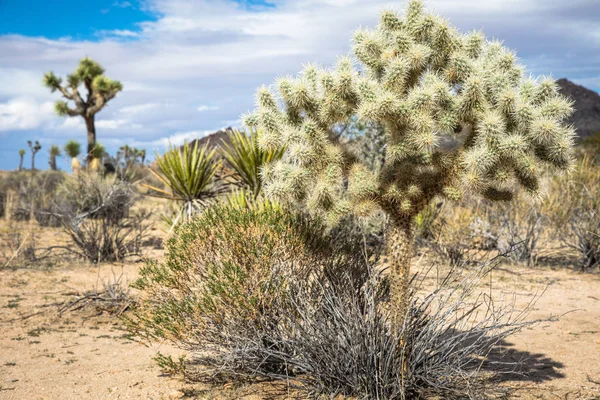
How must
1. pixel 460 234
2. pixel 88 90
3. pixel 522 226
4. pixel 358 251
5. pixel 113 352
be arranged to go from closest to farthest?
pixel 358 251
pixel 113 352
pixel 460 234
pixel 522 226
pixel 88 90

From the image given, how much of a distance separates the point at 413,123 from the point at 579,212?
9.66 metres

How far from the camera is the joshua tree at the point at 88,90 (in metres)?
28.9

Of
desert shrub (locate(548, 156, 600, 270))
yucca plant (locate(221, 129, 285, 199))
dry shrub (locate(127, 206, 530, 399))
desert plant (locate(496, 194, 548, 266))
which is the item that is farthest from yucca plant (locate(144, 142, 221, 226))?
desert shrub (locate(548, 156, 600, 270))

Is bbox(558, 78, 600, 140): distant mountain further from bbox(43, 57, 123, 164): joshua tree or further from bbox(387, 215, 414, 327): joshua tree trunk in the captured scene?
bbox(387, 215, 414, 327): joshua tree trunk

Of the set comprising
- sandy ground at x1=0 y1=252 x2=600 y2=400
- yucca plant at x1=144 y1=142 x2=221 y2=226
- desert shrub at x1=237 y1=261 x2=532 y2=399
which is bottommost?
sandy ground at x1=0 y1=252 x2=600 y2=400

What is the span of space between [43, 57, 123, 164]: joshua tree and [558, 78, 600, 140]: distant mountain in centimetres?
3170

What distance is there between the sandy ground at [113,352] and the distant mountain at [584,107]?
124 ft

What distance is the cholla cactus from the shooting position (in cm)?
453

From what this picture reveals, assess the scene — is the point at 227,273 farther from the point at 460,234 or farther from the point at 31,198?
the point at 31,198

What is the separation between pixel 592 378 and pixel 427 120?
3.19m

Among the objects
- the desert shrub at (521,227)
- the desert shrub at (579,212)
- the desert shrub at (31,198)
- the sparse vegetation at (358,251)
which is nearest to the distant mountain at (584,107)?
the desert shrub at (579,212)

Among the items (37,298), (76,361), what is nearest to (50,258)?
(37,298)

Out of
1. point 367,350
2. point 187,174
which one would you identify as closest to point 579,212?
point 187,174

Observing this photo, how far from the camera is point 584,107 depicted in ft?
152
